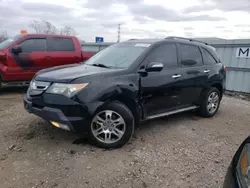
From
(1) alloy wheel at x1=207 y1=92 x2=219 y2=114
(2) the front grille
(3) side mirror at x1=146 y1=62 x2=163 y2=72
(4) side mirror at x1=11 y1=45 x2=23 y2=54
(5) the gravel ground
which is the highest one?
(4) side mirror at x1=11 y1=45 x2=23 y2=54

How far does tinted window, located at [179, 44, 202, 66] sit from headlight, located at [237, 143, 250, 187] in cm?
283

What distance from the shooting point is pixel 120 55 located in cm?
413

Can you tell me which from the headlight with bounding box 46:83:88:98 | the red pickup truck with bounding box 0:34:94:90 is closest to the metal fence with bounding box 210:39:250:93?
the red pickup truck with bounding box 0:34:94:90

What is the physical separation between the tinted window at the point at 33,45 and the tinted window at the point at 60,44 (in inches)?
7.4

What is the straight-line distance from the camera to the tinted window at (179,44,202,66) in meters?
4.45

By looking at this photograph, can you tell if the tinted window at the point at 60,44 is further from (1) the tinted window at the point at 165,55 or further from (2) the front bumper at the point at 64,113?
(2) the front bumper at the point at 64,113

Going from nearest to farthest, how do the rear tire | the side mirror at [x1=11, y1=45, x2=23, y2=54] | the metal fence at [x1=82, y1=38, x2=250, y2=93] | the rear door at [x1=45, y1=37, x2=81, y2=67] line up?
the rear tire → the side mirror at [x1=11, y1=45, x2=23, y2=54] → the rear door at [x1=45, y1=37, x2=81, y2=67] → the metal fence at [x1=82, y1=38, x2=250, y2=93]

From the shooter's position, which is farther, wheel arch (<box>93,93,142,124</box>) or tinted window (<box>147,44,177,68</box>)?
tinted window (<box>147,44,177,68</box>)

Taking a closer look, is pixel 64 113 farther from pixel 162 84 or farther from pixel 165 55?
pixel 165 55

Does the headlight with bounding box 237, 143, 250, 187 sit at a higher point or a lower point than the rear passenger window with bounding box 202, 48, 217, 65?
lower

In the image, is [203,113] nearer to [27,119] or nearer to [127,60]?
[127,60]

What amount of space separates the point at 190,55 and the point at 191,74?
1.38 ft

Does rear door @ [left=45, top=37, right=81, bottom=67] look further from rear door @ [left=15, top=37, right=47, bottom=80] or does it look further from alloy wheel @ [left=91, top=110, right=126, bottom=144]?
alloy wheel @ [left=91, top=110, right=126, bottom=144]

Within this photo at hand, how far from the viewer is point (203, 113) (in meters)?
5.06
